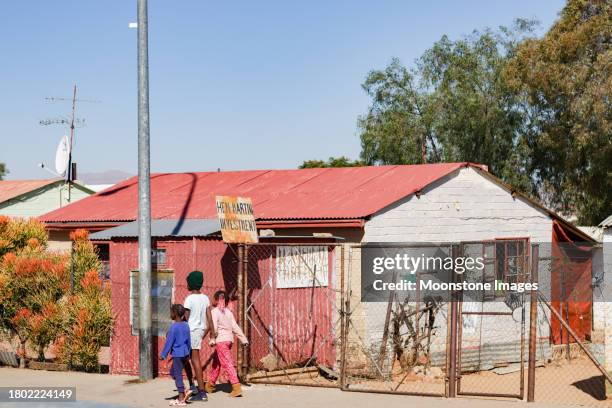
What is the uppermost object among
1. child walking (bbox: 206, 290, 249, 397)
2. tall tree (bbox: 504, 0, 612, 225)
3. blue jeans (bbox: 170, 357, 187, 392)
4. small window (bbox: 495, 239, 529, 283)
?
tall tree (bbox: 504, 0, 612, 225)

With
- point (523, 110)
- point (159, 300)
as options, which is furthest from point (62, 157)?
point (523, 110)

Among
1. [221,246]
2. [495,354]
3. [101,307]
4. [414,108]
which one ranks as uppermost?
[414,108]

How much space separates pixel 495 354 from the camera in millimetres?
18047

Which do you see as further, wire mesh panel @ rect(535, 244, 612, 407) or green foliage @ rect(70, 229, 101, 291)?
green foliage @ rect(70, 229, 101, 291)

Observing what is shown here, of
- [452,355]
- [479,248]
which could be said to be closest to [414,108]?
[479,248]

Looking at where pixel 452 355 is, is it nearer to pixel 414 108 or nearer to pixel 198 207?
pixel 198 207

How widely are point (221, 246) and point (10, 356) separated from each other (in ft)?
17.6

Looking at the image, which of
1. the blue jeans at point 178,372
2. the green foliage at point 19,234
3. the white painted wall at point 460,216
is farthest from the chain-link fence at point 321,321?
the green foliage at point 19,234

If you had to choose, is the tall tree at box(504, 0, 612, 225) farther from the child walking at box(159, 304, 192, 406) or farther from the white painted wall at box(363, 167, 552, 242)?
the child walking at box(159, 304, 192, 406)

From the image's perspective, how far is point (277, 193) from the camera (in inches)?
757

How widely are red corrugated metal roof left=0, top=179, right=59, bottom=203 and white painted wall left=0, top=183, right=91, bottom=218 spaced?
0.45 feet

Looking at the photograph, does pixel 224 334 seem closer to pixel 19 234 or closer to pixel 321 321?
pixel 321 321

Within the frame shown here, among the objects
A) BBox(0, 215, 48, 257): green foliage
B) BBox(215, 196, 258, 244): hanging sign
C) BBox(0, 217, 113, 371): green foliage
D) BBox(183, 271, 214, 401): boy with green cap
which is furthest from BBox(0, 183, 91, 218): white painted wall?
BBox(183, 271, 214, 401): boy with green cap

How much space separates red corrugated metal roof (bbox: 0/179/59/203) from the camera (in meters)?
34.0
